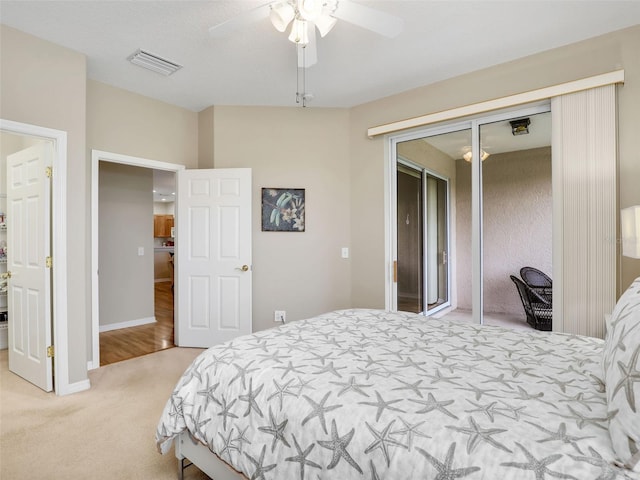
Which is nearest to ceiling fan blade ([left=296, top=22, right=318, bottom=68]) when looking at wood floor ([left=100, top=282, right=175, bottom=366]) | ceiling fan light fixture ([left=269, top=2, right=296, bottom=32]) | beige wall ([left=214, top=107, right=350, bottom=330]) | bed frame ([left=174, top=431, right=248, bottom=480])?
ceiling fan light fixture ([left=269, top=2, right=296, bottom=32])

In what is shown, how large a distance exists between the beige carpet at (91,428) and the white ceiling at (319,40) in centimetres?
268

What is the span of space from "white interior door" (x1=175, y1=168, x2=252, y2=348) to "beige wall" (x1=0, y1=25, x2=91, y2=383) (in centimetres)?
113

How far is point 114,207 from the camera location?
4.66 metres

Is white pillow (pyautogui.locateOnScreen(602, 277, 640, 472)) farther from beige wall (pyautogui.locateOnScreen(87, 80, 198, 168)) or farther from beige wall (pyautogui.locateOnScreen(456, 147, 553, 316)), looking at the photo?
beige wall (pyautogui.locateOnScreen(87, 80, 198, 168))

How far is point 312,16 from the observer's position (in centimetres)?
184

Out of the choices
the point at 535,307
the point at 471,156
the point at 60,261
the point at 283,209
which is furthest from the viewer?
the point at 283,209

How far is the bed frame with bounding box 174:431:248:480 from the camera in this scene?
1.46 metres

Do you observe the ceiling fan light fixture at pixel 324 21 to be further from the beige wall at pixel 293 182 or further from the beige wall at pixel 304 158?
the beige wall at pixel 293 182

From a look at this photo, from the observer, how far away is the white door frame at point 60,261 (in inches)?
106

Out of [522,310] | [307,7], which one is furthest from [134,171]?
[522,310]

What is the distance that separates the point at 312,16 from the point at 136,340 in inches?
155

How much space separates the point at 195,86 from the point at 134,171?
1982mm

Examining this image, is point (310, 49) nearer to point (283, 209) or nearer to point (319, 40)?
point (319, 40)

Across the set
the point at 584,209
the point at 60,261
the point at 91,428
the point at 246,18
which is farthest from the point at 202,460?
the point at 584,209
